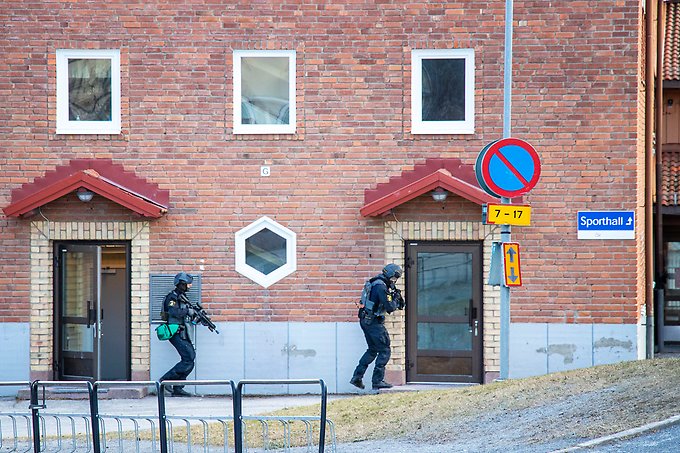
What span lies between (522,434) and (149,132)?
27.3ft

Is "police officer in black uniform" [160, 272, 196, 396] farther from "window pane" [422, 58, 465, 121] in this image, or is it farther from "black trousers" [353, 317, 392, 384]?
"window pane" [422, 58, 465, 121]

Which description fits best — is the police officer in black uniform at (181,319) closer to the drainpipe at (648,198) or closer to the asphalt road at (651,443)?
the drainpipe at (648,198)

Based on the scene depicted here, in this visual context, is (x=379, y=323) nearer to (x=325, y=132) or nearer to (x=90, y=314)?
(x=325, y=132)

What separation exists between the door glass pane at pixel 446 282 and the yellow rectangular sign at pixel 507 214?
4.19 m

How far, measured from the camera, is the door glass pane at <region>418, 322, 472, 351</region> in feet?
56.7

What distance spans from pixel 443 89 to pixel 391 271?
9.63ft

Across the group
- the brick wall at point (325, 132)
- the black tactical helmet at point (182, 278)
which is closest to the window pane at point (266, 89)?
the brick wall at point (325, 132)

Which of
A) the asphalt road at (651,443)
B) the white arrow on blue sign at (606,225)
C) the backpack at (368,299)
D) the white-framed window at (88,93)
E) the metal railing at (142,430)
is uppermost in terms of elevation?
the white-framed window at (88,93)

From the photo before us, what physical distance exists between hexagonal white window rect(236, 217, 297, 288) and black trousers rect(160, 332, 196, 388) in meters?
1.32

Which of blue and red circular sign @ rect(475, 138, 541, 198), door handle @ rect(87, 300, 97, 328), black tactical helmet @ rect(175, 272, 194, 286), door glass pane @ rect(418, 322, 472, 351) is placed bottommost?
door glass pane @ rect(418, 322, 472, 351)

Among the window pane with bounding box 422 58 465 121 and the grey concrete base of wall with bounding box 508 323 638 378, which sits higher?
the window pane with bounding box 422 58 465 121

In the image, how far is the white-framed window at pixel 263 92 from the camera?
17234 mm

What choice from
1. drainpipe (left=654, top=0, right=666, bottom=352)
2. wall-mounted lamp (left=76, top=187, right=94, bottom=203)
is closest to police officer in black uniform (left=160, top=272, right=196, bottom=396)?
wall-mounted lamp (left=76, top=187, right=94, bottom=203)

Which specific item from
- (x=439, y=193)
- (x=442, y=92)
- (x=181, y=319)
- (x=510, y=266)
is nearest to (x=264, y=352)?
(x=181, y=319)
